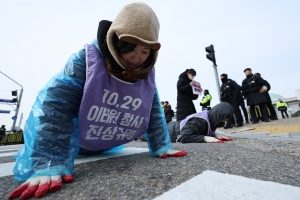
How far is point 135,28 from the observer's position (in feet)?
3.24

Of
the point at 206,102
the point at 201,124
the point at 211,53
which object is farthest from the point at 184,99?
the point at 206,102

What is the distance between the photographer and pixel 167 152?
4.46 feet

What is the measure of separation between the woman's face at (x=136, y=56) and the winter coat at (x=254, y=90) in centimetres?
485

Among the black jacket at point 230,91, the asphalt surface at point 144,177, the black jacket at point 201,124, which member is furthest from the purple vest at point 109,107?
the black jacket at point 230,91

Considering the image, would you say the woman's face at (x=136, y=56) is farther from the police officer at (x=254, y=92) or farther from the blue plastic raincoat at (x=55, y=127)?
the police officer at (x=254, y=92)

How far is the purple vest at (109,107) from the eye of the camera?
1.04 metres

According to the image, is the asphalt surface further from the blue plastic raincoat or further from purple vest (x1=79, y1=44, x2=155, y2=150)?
purple vest (x1=79, y1=44, x2=155, y2=150)

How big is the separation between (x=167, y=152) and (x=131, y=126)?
34cm

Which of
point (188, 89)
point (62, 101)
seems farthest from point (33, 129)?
point (188, 89)

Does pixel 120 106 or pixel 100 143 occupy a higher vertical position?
pixel 120 106

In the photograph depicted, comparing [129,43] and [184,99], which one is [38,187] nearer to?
[129,43]

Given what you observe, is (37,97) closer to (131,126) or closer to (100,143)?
(100,143)

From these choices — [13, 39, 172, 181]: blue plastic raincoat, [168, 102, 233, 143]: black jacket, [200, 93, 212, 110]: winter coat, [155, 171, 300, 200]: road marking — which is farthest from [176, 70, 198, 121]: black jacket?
[155, 171, 300, 200]: road marking

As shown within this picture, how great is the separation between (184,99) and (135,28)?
2.86m
